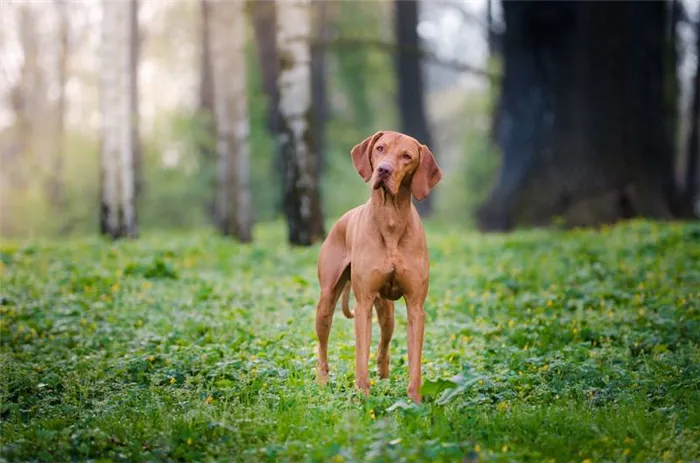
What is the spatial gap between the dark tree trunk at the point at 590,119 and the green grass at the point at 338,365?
4.97 meters

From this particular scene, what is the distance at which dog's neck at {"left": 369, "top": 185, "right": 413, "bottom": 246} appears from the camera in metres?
5.73

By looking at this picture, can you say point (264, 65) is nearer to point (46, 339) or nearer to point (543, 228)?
point (543, 228)

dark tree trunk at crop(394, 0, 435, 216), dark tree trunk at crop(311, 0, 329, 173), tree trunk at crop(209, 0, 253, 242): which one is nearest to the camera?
tree trunk at crop(209, 0, 253, 242)

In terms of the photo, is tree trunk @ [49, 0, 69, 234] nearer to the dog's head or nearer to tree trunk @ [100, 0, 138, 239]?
tree trunk @ [100, 0, 138, 239]

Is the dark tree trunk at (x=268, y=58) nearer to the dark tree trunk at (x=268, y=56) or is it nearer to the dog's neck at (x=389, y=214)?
the dark tree trunk at (x=268, y=56)

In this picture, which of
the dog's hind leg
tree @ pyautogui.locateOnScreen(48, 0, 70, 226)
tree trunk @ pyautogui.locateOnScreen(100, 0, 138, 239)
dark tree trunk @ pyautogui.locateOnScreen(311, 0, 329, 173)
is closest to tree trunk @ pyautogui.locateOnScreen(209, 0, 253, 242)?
tree trunk @ pyautogui.locateOnScreen(100, 0, 138, 239)

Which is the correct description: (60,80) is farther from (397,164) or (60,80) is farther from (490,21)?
(397,164)

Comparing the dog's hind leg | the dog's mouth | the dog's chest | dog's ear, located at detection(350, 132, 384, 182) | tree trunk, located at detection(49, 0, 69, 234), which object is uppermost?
tree trunk, located at detection(49, 0, 69, 234)

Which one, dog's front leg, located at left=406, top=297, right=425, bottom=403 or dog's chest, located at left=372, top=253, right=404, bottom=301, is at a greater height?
dog's chest, located at left=372, top=253, right=404, bottom=301

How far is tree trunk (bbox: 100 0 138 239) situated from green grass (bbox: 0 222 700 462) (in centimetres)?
352

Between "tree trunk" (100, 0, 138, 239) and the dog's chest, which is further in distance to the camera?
"tree trunk" (100, 0, 138, 239)

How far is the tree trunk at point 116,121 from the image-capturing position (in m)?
15.5

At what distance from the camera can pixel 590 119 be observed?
17281 millimetres


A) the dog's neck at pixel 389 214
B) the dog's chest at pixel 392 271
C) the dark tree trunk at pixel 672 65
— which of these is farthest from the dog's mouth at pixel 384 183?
the dark tree trunk at pixel 672 65
